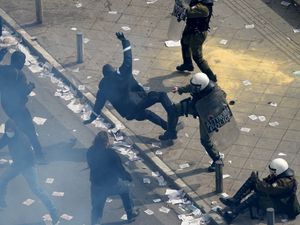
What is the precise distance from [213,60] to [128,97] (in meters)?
3.44

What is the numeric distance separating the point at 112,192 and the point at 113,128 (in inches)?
130

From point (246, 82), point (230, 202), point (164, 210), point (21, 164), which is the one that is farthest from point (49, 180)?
point (246, 82)

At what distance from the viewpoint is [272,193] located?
19.2 meters

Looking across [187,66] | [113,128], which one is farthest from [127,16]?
[113,128]

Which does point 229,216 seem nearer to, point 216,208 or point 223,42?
point 216,208

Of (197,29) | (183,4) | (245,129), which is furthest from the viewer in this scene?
(183,4)

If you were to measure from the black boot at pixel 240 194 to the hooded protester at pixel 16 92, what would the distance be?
3.71 meters

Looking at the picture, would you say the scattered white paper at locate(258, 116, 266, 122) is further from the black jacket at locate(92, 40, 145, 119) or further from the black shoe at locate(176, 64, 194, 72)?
the black jacket at locate(92, 40, 145, 119)

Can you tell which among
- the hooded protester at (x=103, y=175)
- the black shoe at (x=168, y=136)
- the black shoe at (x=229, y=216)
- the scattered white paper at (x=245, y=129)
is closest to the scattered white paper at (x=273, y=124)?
the scattered white paper at (x=245, y=129)

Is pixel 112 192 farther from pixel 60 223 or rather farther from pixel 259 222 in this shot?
pixel 259 222

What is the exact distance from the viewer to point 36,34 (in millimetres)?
24750

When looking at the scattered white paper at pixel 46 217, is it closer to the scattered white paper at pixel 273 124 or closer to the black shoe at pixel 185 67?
the scattered white paper at pixel 273 124

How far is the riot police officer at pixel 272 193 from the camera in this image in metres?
19.1

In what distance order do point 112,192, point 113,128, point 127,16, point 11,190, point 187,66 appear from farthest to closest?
point 127,16 < point 187,66 < point 113,128 < point 11,190 < point 112,192
